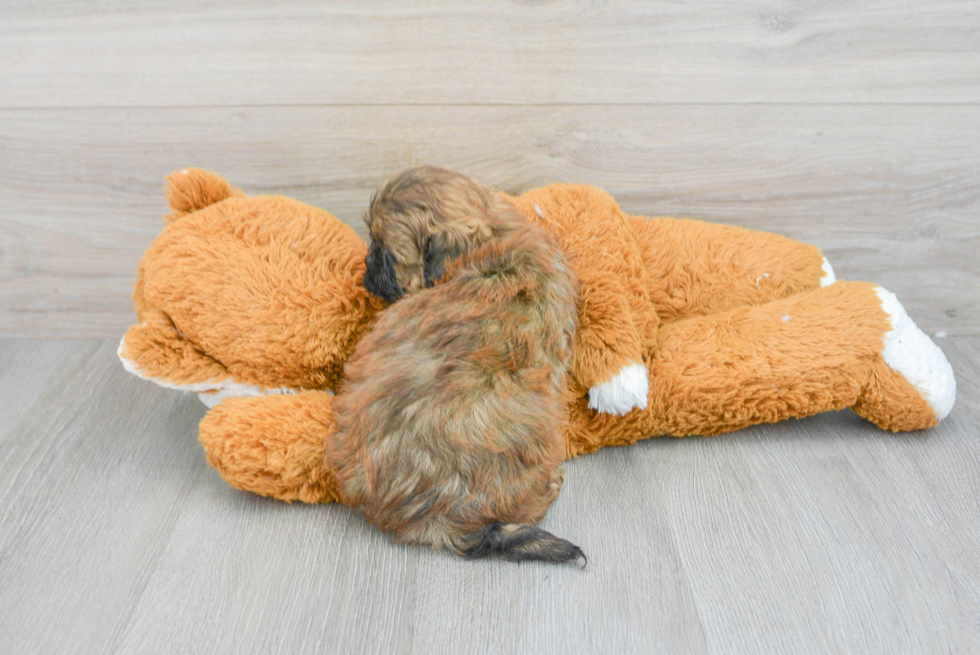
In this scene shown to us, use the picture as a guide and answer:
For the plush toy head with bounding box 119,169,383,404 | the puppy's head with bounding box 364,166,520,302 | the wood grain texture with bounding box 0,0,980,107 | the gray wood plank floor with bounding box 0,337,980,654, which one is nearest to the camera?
the gray wood plank floor with bounding box 0,337,980,654

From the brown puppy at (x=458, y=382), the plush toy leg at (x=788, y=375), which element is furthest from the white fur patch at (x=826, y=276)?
the brown puppy at (x=458, y=382)

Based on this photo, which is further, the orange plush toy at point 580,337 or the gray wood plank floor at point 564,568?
the orange plush toy at point 580,337

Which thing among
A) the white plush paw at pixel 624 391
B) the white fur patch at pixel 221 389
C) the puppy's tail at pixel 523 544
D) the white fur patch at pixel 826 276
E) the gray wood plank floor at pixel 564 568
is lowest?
the gray wood plank floor at pixel 564 568

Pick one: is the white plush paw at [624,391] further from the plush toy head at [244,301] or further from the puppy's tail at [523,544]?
the plush toy head at [244,301]

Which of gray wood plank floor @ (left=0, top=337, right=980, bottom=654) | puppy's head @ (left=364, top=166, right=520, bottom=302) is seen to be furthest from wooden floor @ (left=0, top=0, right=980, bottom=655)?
puppy's head @ (left=364, top=166, right=520, bottom=302)

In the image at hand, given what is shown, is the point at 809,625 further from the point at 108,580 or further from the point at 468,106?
the point at 468,106

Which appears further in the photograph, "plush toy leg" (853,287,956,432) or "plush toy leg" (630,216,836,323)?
"plush toy leg" (630,216,836,323)

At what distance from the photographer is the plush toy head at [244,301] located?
1217 mm

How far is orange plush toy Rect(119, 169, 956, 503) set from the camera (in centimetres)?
119

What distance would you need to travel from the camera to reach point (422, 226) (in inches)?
43.9

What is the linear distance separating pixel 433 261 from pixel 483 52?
57cm

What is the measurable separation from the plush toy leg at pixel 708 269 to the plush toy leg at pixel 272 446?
2.37 feet

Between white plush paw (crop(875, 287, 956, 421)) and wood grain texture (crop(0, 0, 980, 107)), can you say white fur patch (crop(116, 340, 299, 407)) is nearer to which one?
wood grain texture (crop(0, 0, 980, 107))

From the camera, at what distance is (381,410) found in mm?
1063
